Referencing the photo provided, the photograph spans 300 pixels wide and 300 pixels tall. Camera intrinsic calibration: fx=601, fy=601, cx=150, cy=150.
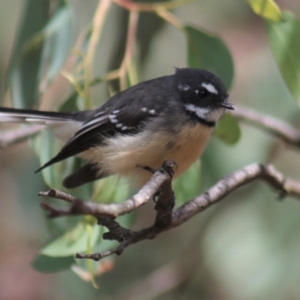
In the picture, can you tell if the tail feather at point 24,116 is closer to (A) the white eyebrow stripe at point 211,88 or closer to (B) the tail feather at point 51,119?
(B) the tail feather at point 51,119

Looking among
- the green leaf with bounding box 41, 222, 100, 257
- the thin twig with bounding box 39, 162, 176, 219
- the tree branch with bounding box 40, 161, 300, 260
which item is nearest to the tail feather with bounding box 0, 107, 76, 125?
the green leaf with bounding box 41, 222, 100, 257

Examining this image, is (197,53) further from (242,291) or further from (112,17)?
(242,291)

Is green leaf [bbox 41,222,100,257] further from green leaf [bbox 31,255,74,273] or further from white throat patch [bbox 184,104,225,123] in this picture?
white throat patch [bbox 184,104,225,123]

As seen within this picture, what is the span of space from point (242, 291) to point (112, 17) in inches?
56.4

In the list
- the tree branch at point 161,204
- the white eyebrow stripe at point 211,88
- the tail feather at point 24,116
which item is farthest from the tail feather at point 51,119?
the tree branch at point 161,204

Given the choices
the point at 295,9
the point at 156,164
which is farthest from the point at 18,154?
the point at 295,9

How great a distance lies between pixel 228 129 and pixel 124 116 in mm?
363

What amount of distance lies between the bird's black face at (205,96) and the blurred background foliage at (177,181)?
123 mm

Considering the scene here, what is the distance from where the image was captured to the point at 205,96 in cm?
197

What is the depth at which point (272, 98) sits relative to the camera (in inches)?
114

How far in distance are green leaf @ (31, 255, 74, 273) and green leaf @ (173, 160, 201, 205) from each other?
41cm

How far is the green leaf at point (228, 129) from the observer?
2.04 metres

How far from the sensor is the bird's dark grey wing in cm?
195

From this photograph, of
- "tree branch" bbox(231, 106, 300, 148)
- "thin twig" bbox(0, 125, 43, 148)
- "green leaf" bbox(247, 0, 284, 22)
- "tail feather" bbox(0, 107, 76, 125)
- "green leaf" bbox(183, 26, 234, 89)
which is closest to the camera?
"green leaf" bbox(247, 0, 284, 22)
